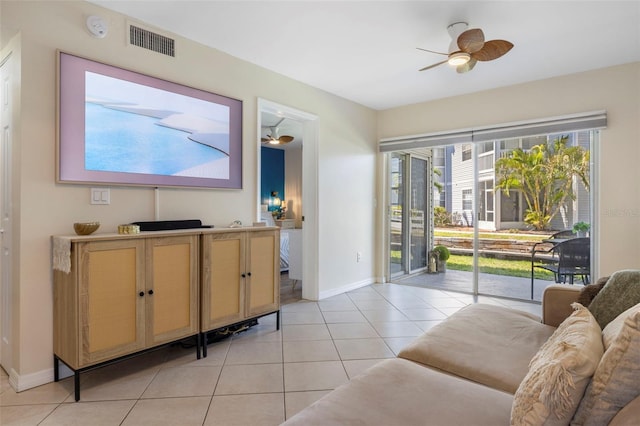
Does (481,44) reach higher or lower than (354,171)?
higher

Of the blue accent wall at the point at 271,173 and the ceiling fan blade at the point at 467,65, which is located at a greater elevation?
the ceiling fan blade at the point at 467,65

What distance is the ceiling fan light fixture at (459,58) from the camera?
2.71 meters

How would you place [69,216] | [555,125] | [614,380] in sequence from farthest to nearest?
[555,125] < [69,216] < [614,380]

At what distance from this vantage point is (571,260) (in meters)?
3.93

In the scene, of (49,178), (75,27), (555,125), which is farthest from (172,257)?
(555,125)

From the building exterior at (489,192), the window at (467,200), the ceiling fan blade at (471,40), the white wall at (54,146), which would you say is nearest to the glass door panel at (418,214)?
the building exterior at (489,192)

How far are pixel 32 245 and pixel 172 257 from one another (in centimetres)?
82

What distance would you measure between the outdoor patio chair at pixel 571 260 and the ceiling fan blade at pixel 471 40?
2641 mm

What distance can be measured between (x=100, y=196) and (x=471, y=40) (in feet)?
9.46

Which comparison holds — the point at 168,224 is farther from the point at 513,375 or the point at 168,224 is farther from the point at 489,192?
the point at 489,192

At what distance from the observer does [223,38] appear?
296cm

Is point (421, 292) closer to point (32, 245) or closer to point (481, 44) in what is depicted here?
point (481, 44)

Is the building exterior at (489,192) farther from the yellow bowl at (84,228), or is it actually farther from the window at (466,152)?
the yellow bowl at (84,228)

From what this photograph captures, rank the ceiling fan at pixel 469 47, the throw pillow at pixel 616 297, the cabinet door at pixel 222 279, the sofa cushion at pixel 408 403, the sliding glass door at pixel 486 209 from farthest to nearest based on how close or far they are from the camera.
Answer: the sliding glass door at pixel 486 209
the cabinet door at pixel 222 279
the ceiling fan at pixel 469 47
the throw pillow at pixel 616 297
the sofa cushion at pixel 408 403
